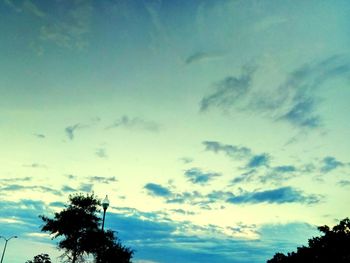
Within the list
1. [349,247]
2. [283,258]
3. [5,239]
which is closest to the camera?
[349,247]

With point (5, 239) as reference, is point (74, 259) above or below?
below

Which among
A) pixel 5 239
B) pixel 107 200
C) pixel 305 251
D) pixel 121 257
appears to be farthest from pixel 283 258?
pixel 5 239

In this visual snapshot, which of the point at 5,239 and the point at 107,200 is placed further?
the point at 5,239

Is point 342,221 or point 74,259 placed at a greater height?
point 342,221

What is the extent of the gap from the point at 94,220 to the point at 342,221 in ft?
116

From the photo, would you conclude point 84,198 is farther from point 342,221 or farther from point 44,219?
point 342,221

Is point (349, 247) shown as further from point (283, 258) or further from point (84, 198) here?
point (84, 198)

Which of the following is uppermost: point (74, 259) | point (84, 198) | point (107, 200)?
point (84, 198)

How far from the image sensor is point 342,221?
47375mm

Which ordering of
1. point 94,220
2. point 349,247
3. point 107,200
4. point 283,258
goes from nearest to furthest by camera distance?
point 107,200 < point 349,247 < point 94,220 < point 283,258

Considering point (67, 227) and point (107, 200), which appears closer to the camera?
point (107, 200)

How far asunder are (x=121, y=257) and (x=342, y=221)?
104 feet

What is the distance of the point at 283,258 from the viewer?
67.8 m

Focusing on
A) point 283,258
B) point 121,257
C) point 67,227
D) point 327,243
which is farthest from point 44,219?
point 283,258
